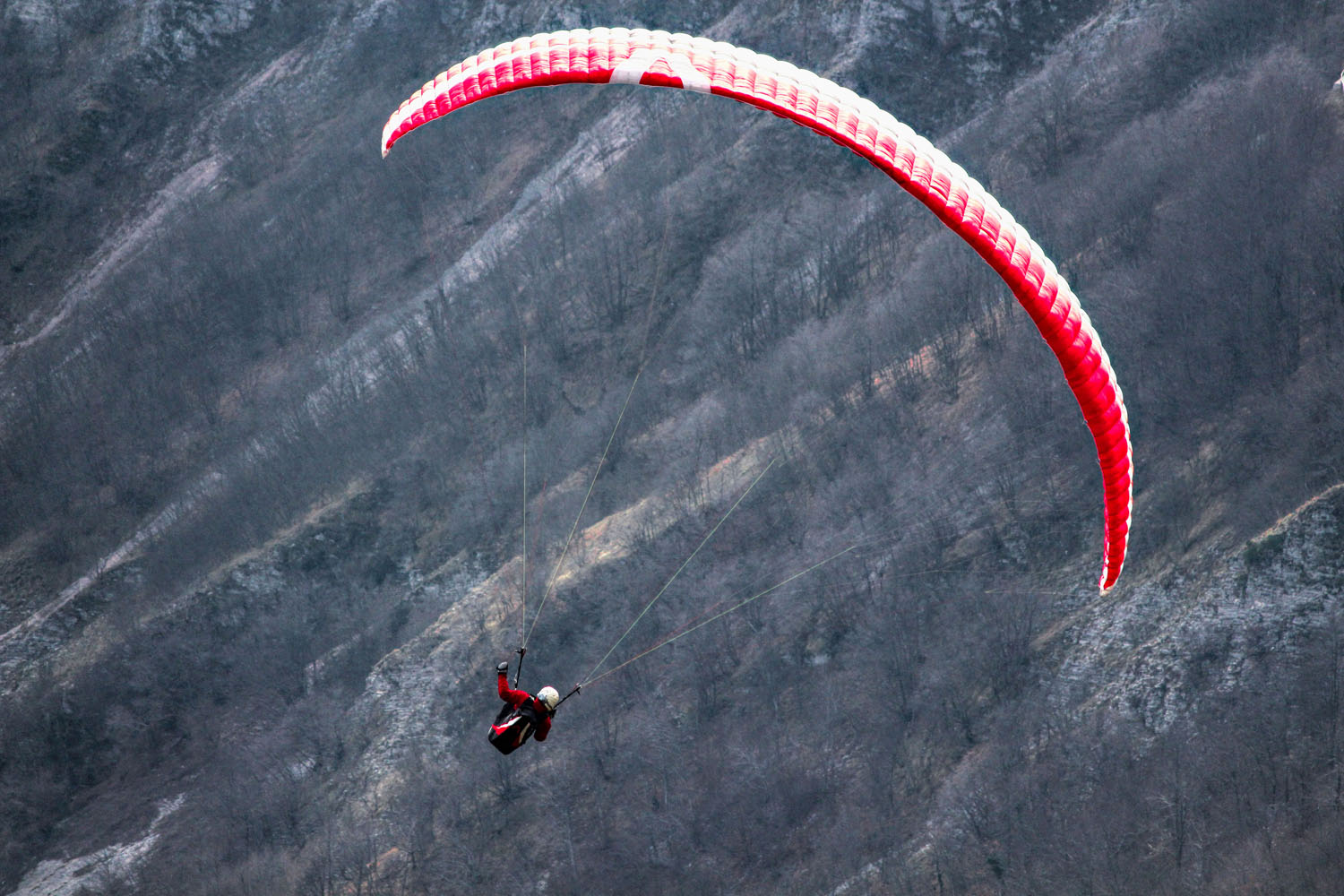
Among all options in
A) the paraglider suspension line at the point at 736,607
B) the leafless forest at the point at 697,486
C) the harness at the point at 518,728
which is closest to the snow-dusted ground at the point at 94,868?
the leafless forest at the point at 697,486

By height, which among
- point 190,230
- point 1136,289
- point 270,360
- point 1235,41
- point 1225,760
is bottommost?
point 1225,760

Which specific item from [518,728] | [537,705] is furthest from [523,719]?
[537,705]

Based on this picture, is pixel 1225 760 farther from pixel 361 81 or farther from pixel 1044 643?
pixel 361 81

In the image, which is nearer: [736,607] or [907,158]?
[907,158]

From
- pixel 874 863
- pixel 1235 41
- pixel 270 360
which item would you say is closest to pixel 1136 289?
pixel 1235 41

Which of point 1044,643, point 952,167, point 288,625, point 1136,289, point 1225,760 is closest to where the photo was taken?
point 952,167

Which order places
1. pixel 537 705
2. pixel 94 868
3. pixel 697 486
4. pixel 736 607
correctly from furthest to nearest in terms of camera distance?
pixel 697 486 < pixel 94 868 < pixel 736 607 < pixel 537 705

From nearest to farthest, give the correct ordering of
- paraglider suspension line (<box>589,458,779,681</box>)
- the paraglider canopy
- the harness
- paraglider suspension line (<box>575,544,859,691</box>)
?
the paraglider canopy
the harness
paraglider suspension line (<box>575,544,859,691</box>)
paraglider suspension line (<box>589,458,779,681</box>)

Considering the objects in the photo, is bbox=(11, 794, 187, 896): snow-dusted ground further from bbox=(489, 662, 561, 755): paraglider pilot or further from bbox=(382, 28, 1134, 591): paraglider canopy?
bbox=(382, 28, 1134, 591): paraglider canopy

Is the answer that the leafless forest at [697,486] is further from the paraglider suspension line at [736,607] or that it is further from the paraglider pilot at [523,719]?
the paraglider pilot at [523,719]

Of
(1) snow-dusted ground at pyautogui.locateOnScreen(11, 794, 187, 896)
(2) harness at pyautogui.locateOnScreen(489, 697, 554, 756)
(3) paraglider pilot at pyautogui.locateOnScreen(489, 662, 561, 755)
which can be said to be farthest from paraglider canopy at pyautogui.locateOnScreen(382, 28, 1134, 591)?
(1) snow-dusted ground at pyautogui.locateOnScreen(11, 794, 187, 896)

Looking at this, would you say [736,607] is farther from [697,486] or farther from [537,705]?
[537,705]
